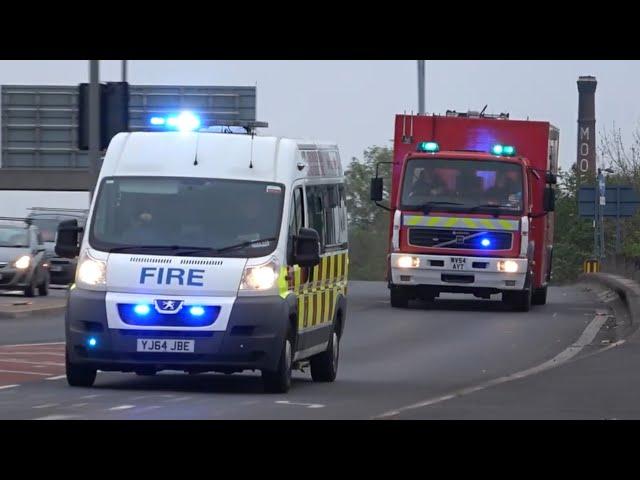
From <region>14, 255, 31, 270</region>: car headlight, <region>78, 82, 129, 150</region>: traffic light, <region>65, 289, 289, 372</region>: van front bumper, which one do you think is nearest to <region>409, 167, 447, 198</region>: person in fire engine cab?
<region>78, 82, 129, 150</region>: traffic light

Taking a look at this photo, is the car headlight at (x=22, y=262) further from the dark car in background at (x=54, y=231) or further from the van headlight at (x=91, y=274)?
the van headlight at (x=91, y=274)

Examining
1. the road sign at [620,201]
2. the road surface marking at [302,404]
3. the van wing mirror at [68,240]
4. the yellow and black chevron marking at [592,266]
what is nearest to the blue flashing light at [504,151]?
the van wing mirror at [68,240]

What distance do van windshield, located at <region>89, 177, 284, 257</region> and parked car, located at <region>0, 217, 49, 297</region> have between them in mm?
20378

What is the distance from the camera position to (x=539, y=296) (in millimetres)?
36250

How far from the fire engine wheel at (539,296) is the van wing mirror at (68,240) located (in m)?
20.4

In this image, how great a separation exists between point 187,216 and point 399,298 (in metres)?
18.0

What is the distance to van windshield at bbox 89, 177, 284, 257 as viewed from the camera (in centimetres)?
1598

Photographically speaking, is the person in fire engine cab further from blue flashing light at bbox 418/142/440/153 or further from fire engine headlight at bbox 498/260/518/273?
fire engine headlight at bbox 498/260/518/273

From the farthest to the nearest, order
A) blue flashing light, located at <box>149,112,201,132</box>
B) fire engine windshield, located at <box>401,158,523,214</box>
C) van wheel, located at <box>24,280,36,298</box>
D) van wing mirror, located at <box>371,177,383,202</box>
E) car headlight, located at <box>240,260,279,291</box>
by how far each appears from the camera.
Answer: van wheel, located at <box>24,280,36,298</box> → van wing mirror, located at <box>371,177,383,202</box> → fire engine windshield, located at <box>401,158,523,214</box> → blue flashing light, located at <box>149,112,201,132</box> → car headlight, located at <box>240,260,279,291</box>

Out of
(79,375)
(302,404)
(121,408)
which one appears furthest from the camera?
(79,375)

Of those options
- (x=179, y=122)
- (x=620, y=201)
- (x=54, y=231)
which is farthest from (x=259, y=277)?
(x=620, y=201)

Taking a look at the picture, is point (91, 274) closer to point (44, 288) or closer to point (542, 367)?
point (542, 367)
